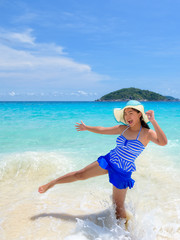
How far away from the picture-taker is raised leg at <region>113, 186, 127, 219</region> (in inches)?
121

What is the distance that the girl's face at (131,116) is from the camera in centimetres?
300

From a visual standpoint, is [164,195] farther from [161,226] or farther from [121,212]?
[121,212]

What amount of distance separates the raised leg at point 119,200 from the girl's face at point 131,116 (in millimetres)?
901

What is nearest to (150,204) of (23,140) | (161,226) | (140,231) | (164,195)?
(164,195)

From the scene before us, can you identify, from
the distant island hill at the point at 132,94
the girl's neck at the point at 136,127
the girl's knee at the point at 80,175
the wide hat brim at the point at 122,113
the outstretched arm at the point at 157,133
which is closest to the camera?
the outstretched arm at the point at 157,133

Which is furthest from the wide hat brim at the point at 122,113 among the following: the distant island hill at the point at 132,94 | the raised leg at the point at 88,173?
the distant island hill at the point at 132,94

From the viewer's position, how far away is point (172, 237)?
313cm

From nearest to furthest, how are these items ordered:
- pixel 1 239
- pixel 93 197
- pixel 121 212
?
pixel 1 239
pixel 121 212
pixel 93 197

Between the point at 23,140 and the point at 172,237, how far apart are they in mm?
7815

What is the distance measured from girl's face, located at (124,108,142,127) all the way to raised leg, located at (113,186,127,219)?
90 cm

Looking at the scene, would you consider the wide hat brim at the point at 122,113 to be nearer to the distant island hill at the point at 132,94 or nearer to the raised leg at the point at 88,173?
the raised leg at the point at 88,173

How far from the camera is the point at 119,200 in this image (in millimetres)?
3145

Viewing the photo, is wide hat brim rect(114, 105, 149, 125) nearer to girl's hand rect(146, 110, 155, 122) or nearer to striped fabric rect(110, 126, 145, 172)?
girl's hand rect(146, 110, 155, 122)

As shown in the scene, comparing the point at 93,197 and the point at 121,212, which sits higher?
the point at 121,212
